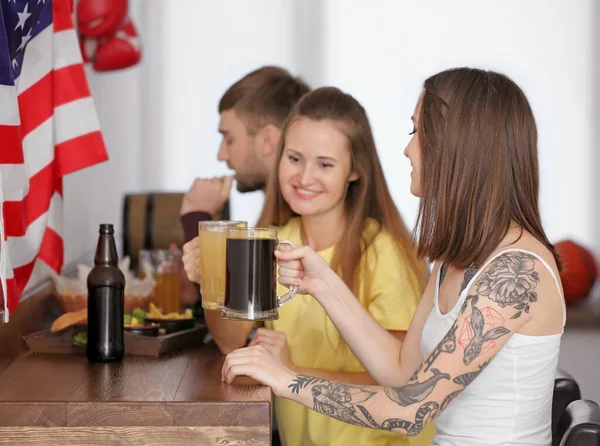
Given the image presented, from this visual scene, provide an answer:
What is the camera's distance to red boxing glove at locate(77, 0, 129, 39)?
341 centimetres

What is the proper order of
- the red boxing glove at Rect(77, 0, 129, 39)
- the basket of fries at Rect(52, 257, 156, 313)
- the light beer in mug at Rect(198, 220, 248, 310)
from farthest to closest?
1. the red boxing glove at Rect(77, 0, 129, 39)
2. the basket of fries at Rect(52, 257, 156, 313)
3. the light beer in mug at Rect(198, 220, 248, 310)

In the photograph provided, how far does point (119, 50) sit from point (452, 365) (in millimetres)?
2610

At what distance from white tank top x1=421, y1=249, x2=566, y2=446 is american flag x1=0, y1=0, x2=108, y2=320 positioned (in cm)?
83

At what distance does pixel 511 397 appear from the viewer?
1.53 meters

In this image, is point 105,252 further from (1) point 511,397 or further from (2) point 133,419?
(1) point 511,397

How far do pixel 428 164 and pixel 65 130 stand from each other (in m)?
0.96

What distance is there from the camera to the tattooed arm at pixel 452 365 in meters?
1.42

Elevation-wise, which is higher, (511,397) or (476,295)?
(476,295)

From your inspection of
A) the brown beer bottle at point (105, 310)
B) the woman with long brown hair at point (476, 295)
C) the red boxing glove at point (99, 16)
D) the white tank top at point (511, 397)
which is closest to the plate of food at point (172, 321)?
the brown beer bottle at point (105, 310)

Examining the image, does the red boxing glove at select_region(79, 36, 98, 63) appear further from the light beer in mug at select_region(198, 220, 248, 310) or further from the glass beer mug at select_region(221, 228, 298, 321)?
the glass beer mug at select_region(221, 228, 298, 321)

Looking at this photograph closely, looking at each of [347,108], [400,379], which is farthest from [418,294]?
[347,108]

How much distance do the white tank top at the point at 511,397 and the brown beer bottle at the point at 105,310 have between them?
0.64 metres

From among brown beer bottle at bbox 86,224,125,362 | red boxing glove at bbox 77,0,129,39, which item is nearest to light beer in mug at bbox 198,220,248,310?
brown beer bottle at bbox 86,224,125,362

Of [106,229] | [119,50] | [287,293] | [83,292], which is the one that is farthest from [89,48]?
[287,293]
